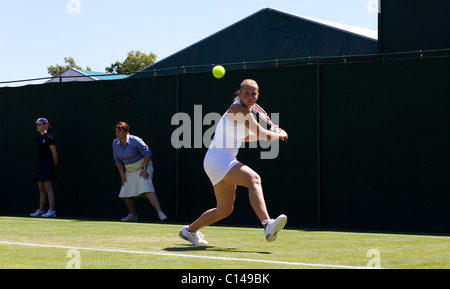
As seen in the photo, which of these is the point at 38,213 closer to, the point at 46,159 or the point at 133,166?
the point at 46,159

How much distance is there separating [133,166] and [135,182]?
30cm

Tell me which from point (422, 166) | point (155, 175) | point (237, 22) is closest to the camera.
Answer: point (422, 166)

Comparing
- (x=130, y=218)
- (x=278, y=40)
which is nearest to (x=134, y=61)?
(x=278, y=40)

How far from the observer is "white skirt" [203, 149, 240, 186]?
25.3 ft

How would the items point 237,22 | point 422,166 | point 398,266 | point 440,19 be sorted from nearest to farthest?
1. point 398,266
2. point 422,166
3. point 440,19
4. point 237,22

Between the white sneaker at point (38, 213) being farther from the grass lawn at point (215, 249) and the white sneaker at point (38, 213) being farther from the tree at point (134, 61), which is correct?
the tree at point (134, 61)

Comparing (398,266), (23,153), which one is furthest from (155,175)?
(398,266)

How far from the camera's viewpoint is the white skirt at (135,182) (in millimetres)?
13305

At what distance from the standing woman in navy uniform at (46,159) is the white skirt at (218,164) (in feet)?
23.8

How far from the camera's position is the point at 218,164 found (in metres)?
7.75

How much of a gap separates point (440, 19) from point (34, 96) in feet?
27.0
